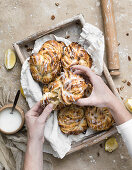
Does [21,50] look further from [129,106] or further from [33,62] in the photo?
[129,106]

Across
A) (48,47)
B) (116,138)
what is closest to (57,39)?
(48,47)

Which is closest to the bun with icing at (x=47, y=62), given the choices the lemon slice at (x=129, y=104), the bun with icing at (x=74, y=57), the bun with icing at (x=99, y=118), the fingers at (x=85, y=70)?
the bun with icing at (x=74, y=57)

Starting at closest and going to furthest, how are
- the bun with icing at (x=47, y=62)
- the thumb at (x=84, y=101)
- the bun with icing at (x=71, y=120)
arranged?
the thumb at (x=84, y=101) → the bun with icing at (x=47, y=62) → the bun with icing at (x=71, y=120)

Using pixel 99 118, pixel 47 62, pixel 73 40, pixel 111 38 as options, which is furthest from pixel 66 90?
pixel 111 38

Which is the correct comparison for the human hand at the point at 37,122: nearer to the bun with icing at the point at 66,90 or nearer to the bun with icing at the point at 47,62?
the bun with icing at the point at 66,90

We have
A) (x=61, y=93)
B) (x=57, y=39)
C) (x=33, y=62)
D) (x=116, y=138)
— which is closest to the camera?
(x=61, y=93)
